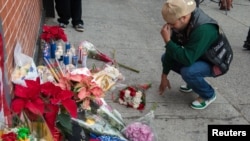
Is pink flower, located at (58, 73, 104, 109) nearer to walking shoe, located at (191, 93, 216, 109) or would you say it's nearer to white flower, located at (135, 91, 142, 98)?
white flower, located at (135, 91, 142, 98)

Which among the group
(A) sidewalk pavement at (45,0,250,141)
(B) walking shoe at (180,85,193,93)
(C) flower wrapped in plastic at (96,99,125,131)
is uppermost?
(C) flower wrapped in plastic at (96,99,125,131)

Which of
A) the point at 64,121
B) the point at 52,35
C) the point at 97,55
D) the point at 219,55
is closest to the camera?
the point at 64,121

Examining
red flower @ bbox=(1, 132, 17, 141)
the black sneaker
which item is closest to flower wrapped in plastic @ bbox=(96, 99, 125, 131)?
red flower @ bbox=(1, 132, 17, 141)

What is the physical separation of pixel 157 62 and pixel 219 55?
54.2 inches

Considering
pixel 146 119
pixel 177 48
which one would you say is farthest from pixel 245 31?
pixel 146 119

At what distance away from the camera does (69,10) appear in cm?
503

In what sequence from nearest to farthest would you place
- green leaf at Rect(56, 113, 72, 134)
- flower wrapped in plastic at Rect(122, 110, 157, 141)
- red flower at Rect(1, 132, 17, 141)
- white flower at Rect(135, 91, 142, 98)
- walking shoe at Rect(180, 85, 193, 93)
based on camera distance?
red flower at Rect(1, 132, 17, 141) → green leaf at Rect(56, 113, 72, 134) → flower wrapped in plastic at Rect(122, 110, 157, 141) → white flower at Rect(135, 91, 142, 98) → walking shoe at Rect(180, 85, 193, 93)

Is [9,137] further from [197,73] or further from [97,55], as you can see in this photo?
[97,55]

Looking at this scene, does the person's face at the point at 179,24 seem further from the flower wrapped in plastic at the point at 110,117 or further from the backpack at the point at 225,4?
the backpack at the point at 225,4

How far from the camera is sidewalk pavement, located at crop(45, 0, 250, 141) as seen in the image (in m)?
3.10

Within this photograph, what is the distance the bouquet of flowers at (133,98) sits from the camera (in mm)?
3148

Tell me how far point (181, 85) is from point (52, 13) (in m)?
2.90

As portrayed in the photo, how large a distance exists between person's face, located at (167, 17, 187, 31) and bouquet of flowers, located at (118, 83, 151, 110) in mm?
712

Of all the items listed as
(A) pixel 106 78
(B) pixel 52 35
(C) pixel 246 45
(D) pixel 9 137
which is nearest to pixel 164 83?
(A) pixel 106 78
